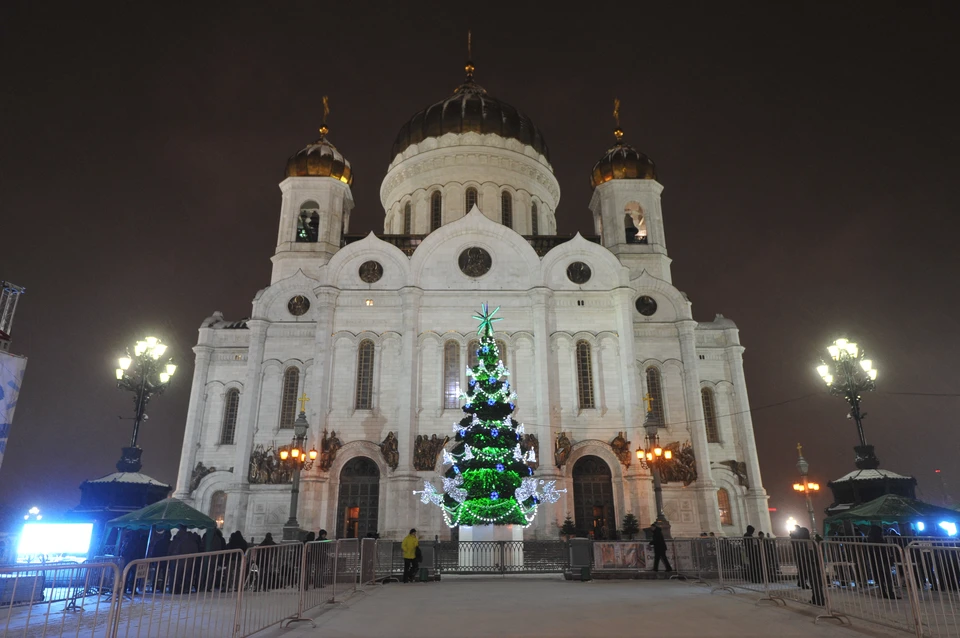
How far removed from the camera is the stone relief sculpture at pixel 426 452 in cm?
2434

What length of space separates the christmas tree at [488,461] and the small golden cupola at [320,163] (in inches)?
613

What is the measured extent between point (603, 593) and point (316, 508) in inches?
582

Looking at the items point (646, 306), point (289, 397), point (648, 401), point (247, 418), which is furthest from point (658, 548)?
point (247, 418)

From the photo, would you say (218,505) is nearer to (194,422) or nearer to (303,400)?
(194,422)

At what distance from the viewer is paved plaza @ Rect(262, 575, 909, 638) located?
7594 millimetres

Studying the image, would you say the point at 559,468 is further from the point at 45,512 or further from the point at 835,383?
the point at 45,512

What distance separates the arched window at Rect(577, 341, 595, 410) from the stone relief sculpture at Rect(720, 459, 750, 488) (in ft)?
21.4

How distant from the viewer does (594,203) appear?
33656 millimetres

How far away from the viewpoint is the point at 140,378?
57.7ft

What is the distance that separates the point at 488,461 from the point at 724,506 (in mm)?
13575

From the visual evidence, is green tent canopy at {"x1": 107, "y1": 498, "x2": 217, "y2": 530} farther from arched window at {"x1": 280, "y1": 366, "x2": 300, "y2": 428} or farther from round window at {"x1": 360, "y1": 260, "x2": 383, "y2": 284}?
round window at {"x1": 360, "y1": 260, "x2": 383, "y2": 284}

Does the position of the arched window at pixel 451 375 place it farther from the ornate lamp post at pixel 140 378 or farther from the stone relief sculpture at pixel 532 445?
the ornate lamp post at pixel 140 378

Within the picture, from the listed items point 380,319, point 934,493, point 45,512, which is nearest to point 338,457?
point 380,319

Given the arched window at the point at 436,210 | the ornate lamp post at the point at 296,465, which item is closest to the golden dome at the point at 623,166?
the arched window at the point at 436,210
